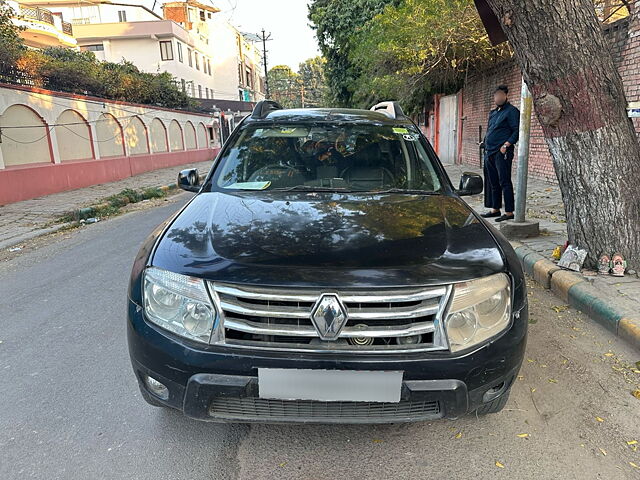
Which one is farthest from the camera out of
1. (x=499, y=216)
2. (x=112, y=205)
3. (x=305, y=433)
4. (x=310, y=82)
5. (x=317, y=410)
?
(x=310, y=82)

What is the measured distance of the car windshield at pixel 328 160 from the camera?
3.11m

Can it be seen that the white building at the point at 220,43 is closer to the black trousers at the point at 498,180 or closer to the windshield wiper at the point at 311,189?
the black trousers at the point at 498,180

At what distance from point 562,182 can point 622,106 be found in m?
0.78

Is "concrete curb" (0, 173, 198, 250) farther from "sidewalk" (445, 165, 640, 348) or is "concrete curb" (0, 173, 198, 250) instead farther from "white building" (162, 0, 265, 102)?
"white building" (162, 0, 265, 102)

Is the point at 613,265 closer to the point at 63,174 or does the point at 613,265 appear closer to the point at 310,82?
the point at 63,174

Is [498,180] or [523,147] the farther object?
[498,180]

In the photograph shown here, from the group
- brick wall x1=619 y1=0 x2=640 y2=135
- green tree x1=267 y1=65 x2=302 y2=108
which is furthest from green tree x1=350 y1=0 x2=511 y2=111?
green tree x1=267 y1=65 x2=302 y2=108

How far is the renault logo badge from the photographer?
1.83 m

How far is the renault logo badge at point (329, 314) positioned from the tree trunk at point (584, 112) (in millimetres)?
3177

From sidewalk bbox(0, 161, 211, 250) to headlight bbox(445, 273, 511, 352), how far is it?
7.27 metres

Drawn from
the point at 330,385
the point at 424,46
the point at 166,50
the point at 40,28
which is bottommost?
the point at 330,385

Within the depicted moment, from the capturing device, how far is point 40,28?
2848 cm

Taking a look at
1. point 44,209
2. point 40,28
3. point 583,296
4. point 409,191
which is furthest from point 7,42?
point 40,28

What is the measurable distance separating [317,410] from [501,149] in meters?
5.48
